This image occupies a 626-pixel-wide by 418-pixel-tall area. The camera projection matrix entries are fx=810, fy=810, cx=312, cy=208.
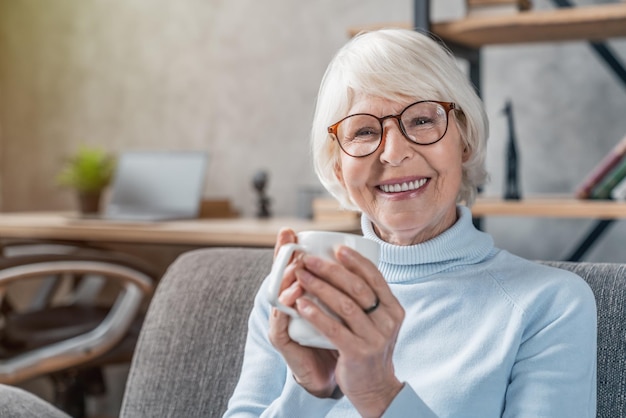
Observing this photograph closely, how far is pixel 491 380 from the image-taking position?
0.98 metres

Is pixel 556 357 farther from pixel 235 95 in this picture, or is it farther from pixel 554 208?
pixel 235 95

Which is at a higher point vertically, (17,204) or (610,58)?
(610,58)

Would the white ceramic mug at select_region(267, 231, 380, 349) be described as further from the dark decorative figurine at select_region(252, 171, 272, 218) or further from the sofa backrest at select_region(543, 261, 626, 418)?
the dark decorative figurine at select_region(252, 171, 272, 218)

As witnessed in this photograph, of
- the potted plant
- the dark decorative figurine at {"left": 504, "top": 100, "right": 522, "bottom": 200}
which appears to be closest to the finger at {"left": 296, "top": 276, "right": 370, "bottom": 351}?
the dark decorative figurine at {"left": 504, "top": 100, "right": 522, "bottom": 200}

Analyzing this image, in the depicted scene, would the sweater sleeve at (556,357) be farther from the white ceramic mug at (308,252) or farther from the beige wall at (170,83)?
the beige wall at (170,83)

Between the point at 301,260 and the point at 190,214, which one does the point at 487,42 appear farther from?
the point at 301,260

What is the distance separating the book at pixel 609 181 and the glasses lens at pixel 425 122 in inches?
41.5

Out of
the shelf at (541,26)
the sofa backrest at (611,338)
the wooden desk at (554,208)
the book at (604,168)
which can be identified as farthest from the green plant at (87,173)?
the sofa backrest at (611,338)

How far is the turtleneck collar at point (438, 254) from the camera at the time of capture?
44.0 inches

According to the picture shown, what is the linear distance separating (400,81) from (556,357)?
0.41 meters

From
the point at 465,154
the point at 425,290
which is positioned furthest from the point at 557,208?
the point at 425,290

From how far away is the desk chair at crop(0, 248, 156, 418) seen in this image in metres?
2.10

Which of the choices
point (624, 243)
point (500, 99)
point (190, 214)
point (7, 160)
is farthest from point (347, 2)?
point (7, 160)

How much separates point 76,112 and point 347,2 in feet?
4.28
